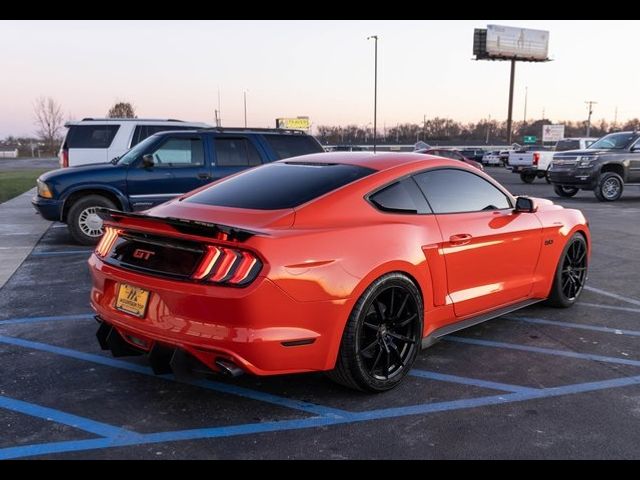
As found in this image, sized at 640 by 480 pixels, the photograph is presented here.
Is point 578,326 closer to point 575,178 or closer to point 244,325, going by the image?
point 244,325

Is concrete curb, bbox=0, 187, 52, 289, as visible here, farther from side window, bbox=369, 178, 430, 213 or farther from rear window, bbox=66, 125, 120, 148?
side window, bbox=369, 178, 430, 213

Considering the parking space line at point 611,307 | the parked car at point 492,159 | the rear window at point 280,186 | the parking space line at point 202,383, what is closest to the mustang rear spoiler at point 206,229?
the rear window at point 280,186

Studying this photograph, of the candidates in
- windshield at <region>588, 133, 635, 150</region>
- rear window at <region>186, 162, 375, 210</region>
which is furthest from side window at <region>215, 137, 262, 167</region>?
windshield at <region>588, 133, 635, 150</region>

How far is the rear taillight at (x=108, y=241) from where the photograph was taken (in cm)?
366

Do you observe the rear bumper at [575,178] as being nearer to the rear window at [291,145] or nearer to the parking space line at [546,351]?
the rear window at [291,145]

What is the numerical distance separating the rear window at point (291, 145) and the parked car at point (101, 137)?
3.17 meters

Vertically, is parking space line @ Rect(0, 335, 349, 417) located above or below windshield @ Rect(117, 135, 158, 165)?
below

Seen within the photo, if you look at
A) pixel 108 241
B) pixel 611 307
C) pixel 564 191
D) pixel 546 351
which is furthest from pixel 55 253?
pixel 564 191

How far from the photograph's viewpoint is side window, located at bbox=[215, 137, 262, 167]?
9.05 metres

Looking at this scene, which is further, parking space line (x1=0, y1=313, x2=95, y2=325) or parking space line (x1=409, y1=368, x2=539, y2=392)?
parking space line (x1=0, y1=313, x2=95, y2=325)

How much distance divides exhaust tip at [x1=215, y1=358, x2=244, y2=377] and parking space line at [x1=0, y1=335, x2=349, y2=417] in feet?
1.91

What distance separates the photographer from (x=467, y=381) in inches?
151

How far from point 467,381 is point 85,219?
275 inches

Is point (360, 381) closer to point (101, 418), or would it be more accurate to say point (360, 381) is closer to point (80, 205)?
point (101, 418)
